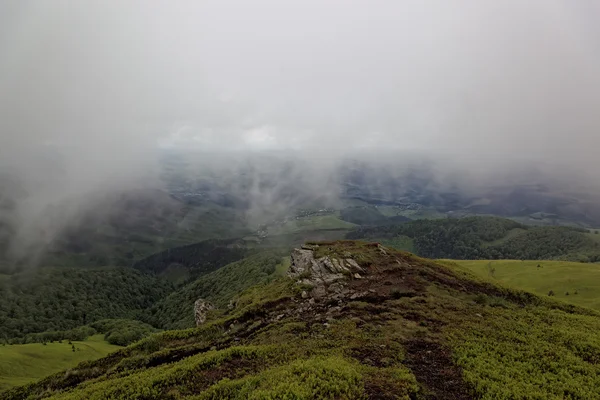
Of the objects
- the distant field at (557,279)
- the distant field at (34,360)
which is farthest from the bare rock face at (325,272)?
the distant field at (34,360)

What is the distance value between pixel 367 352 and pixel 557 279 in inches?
4401

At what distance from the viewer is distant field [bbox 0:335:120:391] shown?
83.9 meters

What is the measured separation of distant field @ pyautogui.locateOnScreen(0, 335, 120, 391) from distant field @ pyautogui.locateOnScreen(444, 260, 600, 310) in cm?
12055

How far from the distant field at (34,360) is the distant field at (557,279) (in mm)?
120551

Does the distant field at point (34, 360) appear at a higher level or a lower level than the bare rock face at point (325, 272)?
lower

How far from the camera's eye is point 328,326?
29141 mm

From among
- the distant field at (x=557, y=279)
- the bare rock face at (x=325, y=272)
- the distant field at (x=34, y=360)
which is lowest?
the distant field at (x=34, y=360)

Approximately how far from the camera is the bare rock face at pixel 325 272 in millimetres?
42528

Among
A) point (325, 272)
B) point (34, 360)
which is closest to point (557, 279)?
point (325, 272)

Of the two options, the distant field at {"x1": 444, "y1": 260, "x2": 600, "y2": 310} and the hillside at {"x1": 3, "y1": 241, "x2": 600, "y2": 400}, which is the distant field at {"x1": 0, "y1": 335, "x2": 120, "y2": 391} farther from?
the distant field at {"x1": 444, "y1": 260, "x2": 600, "y2": 310}

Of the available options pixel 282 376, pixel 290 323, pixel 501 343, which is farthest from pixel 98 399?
pixel 501 343

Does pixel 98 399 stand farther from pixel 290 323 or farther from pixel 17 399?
pixel 290 323

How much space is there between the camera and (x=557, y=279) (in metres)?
102

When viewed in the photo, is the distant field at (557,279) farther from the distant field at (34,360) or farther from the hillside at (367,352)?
the distant field at (34,360)
